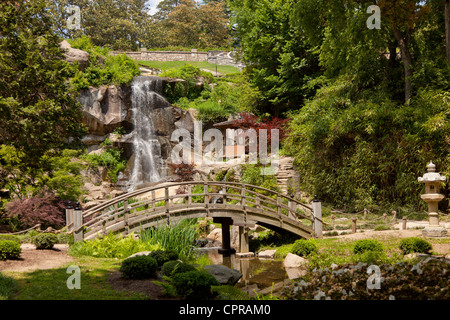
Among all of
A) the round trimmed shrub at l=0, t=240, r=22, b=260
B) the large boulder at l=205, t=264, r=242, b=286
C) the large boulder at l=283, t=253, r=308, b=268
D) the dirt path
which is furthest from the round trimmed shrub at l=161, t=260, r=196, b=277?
the large boulder at l=283, t=253, r=308, b=268

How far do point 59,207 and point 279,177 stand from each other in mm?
10705

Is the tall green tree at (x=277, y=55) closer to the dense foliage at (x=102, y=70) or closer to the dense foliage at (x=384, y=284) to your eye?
the dense foliage at (x=102, y=70)

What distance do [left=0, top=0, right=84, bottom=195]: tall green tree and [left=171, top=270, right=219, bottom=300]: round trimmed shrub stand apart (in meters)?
6.15

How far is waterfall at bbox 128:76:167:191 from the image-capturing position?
26.5 meters

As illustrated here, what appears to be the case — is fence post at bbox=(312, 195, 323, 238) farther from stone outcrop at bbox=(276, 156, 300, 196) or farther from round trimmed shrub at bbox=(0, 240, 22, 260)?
round trimmed shrub at bbox=(0, 240, 22, 260)

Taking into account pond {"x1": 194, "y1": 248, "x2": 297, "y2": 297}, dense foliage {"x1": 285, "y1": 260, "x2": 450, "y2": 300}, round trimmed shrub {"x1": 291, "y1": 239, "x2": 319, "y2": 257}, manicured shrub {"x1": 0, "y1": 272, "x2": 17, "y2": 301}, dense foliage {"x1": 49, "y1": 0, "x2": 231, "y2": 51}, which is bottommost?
pond {"x1": 194, "y1": 248, "x2": 297, "y2": 297}

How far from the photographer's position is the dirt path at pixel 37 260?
8.92 meters

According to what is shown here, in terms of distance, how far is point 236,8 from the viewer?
29.0 m

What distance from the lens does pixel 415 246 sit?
10.7 meters

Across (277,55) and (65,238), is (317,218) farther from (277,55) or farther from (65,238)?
(277,55)

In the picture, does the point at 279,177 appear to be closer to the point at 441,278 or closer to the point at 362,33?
the point at 362,33

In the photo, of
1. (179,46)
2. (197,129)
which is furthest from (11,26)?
(179,46)

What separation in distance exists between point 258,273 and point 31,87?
865cm

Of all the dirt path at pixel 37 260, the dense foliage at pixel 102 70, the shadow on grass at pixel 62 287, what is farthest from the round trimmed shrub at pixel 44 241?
the dense foliage at pixel 102 70
